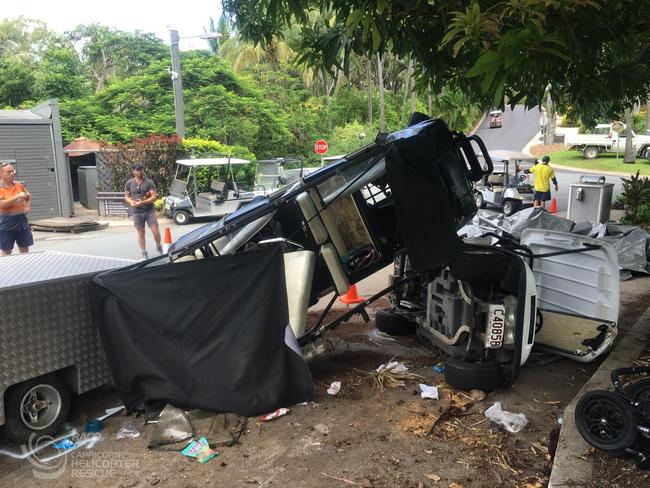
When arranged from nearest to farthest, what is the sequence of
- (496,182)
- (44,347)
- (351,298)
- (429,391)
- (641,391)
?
(641,391) → (44,347) → (429,391) → (351,298) → (496,182)

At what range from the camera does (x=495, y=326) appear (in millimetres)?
4820

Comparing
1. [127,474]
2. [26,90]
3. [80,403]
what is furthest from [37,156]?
[127,474]

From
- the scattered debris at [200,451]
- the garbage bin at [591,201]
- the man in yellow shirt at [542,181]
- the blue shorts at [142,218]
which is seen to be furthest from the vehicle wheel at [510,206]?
the scattered debris at [200,451]

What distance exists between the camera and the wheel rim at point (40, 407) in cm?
432

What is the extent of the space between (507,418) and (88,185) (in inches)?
869

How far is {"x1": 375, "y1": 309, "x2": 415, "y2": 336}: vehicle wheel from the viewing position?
21.4ft

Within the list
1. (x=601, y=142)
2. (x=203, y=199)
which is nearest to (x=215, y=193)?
(x=203, y=199)

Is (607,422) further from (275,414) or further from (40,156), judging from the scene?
(40,156)

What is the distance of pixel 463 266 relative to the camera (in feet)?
16.0

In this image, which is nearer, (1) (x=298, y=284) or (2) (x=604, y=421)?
(2) (x=604, y=421)

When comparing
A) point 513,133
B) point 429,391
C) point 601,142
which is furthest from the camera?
point 513,133

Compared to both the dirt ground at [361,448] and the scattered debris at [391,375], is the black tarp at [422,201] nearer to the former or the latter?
the scattered debris at [391,375]

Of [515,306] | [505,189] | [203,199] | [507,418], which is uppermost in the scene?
[515,306]

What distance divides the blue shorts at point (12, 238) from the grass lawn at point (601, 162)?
97.1 feet
